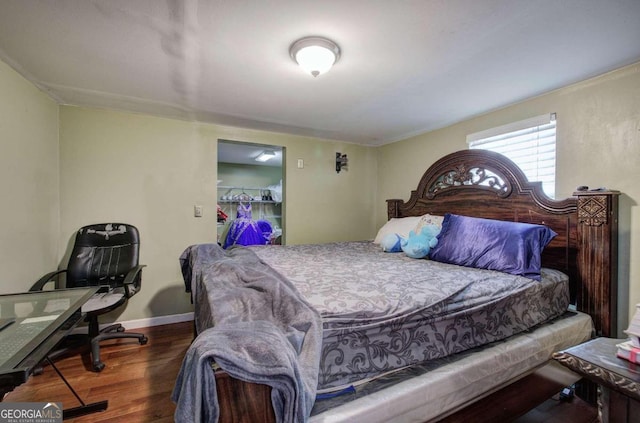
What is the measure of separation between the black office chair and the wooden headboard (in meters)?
3.09

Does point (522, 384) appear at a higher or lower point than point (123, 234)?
lower

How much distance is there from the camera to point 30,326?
1114mm

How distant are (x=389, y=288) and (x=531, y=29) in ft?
5.15

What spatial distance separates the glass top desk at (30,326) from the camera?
0.82m

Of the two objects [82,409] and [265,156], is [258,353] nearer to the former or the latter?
[82,409]

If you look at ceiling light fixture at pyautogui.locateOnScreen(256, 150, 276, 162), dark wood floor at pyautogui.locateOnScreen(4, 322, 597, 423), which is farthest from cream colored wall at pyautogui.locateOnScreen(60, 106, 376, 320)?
ceiling light fixture at pyautogui.locateOnScreen(256, 150, 276, 162)

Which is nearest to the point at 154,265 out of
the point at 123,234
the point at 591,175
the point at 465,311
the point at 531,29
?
the point at 123,234

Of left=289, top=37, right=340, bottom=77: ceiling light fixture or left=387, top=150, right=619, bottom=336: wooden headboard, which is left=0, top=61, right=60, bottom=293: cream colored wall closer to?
left=289, top=37, right=340, bottom=77: ceiling light fixture

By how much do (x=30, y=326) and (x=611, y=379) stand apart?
91.1 inches

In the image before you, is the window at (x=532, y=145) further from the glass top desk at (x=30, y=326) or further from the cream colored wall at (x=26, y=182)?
the cream colored wall at (x=26, y=182)

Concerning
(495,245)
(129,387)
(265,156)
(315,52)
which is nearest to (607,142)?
(495,245)

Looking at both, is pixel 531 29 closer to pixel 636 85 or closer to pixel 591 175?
pixel 636 85

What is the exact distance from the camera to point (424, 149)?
3273 mm

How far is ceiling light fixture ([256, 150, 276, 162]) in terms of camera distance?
15.2 feet
